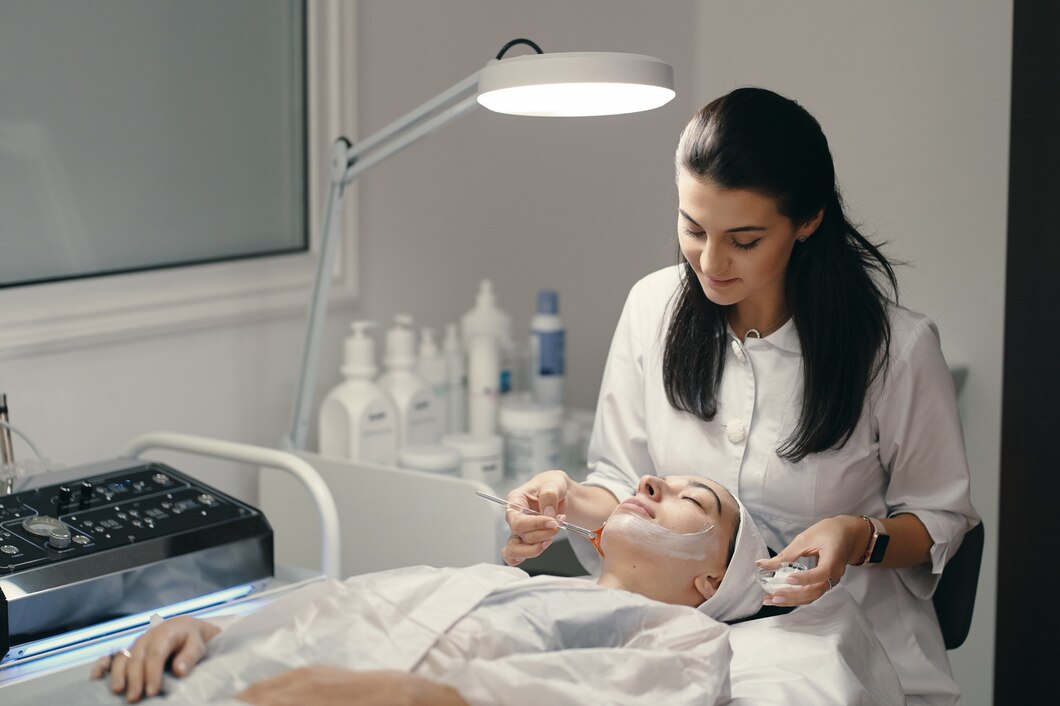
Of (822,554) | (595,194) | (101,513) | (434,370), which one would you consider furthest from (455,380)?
(822,554)

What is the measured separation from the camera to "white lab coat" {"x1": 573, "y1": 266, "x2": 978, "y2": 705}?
144 cm

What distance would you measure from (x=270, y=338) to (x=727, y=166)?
0.95m

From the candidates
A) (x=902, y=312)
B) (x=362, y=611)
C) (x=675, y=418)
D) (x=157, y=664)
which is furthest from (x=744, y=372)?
(x=157, y=664)

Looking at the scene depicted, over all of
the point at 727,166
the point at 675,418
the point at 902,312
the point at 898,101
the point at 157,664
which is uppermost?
the point at 898,101

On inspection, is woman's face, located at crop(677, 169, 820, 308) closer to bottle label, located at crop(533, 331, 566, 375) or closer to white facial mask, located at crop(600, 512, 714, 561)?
white facial mask, located at crop(600, 512, 714, 561)

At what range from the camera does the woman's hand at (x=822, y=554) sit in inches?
50.2

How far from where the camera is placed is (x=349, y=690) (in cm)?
104

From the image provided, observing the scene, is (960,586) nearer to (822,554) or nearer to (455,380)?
(822,554)

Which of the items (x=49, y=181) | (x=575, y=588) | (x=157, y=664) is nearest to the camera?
(x=157, y=664)

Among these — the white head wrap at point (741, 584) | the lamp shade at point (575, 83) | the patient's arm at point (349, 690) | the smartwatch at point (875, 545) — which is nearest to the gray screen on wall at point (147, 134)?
the lamp shade at point (575, 83)

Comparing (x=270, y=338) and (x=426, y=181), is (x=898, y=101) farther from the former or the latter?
(x=270, y=338)

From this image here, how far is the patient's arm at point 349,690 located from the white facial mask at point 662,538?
0.38 meters

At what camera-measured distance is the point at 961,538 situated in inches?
56.7

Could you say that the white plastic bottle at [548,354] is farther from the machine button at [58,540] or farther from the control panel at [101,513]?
the machine button at [58,540]
